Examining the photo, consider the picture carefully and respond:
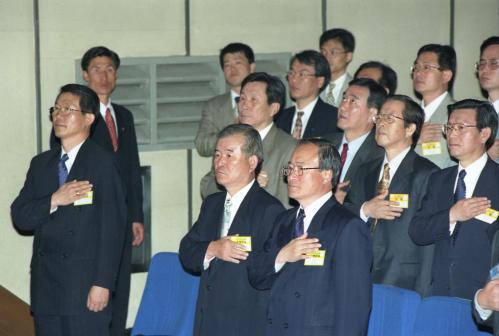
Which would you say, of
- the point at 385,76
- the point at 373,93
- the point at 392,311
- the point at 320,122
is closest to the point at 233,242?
the point at 392,311

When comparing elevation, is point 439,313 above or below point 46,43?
below

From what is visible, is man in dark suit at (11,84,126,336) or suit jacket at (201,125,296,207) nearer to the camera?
man in dark suit at (11,84,126,336)

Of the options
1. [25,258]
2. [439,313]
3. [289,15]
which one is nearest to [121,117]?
[25,258]

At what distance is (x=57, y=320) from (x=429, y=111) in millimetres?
2864

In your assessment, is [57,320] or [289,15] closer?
[57,320]

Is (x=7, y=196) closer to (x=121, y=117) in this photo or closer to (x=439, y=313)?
(x=121, y=117)

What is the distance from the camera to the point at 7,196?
7289 millimetres

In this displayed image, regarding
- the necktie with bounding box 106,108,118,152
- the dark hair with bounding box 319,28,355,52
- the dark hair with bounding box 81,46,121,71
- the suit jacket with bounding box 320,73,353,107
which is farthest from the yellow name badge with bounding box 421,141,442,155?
the dark hair with bounding box 81,46,121,71

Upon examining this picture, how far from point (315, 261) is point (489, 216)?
50.1 inches

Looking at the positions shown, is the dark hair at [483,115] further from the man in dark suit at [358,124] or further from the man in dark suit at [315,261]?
the man in dark suit at [315,261]

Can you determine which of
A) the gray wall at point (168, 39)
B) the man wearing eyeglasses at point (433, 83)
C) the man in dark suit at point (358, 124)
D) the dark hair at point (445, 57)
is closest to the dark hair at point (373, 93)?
the man in dark suit at point (358, 124)

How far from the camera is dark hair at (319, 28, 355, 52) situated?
25.7 ft

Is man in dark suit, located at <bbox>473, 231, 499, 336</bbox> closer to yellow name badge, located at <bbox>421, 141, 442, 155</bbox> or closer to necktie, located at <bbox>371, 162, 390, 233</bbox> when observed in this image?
necktie, located at <bbox>371, 162, 390, 233</bbox>

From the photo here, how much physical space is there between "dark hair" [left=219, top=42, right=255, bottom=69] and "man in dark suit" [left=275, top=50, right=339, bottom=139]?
44 cm
